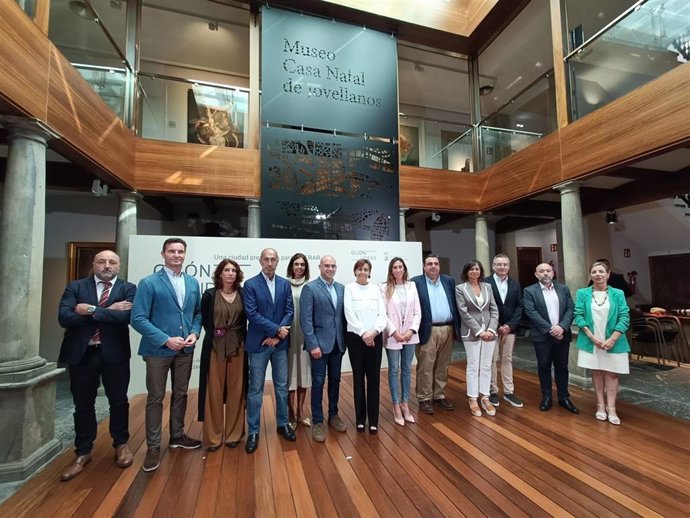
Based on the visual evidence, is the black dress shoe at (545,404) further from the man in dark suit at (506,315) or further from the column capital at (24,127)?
the column capital at (24,127)

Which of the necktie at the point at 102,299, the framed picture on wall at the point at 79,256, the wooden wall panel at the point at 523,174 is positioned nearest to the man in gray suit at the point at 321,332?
the necktie at the point at 102,299

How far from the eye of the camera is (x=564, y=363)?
10.7 ft

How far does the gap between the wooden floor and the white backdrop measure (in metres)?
1.25

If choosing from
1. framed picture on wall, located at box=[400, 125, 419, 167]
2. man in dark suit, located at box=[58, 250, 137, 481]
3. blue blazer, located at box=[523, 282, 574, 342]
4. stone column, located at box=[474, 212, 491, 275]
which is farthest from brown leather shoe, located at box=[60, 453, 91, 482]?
stone column, located at box=[474, 212, 491, 275]

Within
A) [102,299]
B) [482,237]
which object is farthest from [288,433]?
[482,237]

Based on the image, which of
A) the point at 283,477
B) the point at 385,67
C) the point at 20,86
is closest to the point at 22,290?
the point at 20,86

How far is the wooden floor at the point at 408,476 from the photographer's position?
1.88 metres

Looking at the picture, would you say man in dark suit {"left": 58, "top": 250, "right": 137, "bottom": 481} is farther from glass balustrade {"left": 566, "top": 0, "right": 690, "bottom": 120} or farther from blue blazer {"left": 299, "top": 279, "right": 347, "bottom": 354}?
glass balustrade {"left": 566, "top": 0, "right": 690, "bottom": 120}

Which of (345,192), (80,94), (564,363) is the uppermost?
(80,94)

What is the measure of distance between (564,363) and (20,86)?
507 cm

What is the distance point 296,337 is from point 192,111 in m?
3.64

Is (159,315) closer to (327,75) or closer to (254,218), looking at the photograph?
(254,218)

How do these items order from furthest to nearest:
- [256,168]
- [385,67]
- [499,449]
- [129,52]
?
[385,67]
[256,168]
[129,52]
[499,449]

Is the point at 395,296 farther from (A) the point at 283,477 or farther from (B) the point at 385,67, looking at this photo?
(B) the point at 385,67
